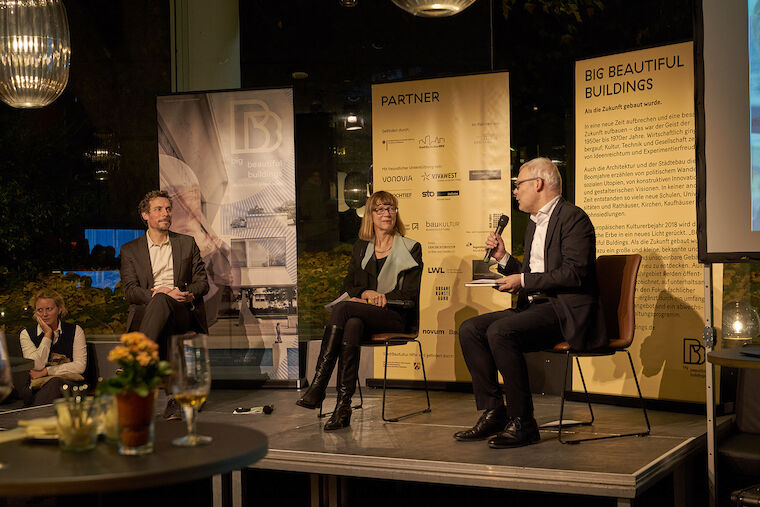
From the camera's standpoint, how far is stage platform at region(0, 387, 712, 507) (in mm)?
3393

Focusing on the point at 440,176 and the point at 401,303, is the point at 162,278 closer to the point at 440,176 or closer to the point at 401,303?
the point at 401,303

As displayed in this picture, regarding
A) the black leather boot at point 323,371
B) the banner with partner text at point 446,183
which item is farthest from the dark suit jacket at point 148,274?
the banner with partner text at point 446,183

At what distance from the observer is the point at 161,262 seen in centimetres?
533

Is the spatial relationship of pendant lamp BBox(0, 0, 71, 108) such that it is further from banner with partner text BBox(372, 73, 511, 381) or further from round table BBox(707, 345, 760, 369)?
round table BBox(707, 345, 760, 369)

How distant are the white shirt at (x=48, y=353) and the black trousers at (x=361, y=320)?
1910 mm

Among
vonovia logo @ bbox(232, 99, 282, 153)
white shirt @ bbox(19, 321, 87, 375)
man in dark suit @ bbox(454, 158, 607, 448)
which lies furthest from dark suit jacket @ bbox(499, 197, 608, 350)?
white shirt @ bbox(19, 321, 87, 375)

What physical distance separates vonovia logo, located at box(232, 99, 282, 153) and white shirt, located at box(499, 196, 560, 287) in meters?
2.40

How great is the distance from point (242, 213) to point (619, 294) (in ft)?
9.40

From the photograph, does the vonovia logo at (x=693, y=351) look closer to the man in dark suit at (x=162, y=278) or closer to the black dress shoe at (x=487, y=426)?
the black dress shoe at (x=487, y=426)

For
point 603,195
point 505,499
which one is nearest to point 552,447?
point 505,499

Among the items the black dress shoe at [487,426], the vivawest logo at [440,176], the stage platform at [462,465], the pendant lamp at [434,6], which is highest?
the pendant lamp at [434,6]

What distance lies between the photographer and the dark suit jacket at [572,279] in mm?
4008

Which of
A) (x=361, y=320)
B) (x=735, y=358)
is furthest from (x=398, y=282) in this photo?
(x=735, y=358)

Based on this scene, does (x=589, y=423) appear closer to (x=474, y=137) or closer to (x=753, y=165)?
(x=753, y=165)
